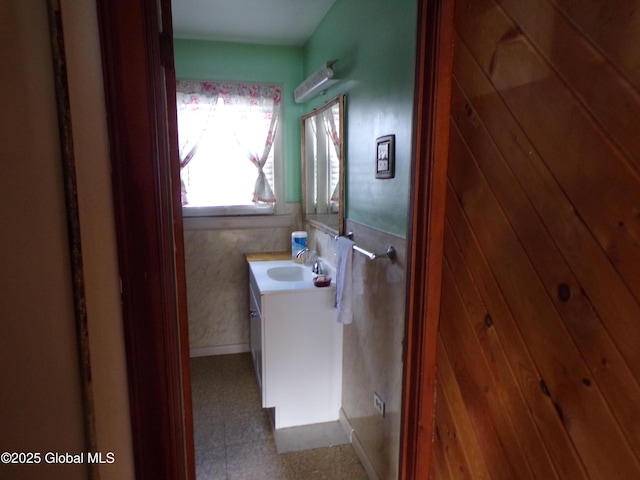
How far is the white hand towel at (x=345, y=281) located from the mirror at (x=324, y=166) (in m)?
0.28

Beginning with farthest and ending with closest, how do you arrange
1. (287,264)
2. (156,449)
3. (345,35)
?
(287,264)
(345,35)
(156,449)

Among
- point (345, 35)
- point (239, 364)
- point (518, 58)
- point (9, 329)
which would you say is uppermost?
point (345, 35)

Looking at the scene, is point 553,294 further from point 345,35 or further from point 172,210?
point 345,35

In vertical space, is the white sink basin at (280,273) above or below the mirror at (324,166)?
below

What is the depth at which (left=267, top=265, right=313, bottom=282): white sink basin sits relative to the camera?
9.40 feet

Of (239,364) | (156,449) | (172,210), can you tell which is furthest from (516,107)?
(239,364)

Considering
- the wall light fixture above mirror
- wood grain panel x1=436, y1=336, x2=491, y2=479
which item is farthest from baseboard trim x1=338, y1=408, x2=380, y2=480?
the wall light fixture above mirror

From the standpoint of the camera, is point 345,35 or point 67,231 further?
point 345,35

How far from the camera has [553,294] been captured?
86cm

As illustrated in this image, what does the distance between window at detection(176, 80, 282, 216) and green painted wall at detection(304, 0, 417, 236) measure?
2.77 feet

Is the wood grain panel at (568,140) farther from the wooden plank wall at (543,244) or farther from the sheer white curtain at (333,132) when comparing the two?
the sheer white curtain at (333,132)

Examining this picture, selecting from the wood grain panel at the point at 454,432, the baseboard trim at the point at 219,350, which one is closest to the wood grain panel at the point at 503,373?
the wood grain panel at the point at 454,432

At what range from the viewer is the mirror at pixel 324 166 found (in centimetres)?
237

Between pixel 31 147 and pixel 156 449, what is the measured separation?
2.42ft
